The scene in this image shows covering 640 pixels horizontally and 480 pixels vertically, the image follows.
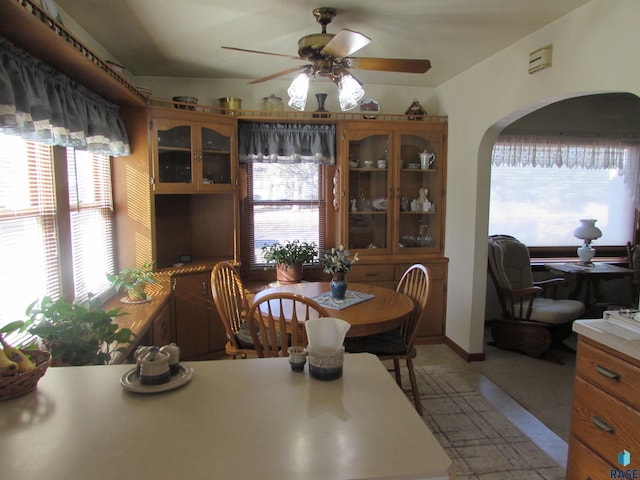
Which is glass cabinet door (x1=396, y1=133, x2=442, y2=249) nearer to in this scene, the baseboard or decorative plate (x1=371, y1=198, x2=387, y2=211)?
decorative plate (x1=371, y1=198, x2=387, y2=211)

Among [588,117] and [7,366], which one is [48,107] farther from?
[588,117]

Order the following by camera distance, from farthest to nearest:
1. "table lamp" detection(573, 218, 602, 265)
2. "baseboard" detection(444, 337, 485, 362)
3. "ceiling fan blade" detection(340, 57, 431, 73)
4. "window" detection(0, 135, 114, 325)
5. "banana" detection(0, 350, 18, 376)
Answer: "table lamp" detection(573, 218, 602, 265)
"baseboard" detection(444, 337, 485, 362)
"ceiling fan blade" detection(340, 57, 431, 73)
"window" detection(0, 135, 114, 325)
"banana" detection(0, 350, 18, 376)

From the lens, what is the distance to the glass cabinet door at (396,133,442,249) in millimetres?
3863

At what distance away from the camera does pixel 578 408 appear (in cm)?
180

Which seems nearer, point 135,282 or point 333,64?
point 333,64

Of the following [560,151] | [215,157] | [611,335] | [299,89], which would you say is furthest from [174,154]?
[560,151]

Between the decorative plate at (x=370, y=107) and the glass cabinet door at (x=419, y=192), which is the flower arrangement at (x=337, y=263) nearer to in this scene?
the glass cabinet door at (x=419, y=192)

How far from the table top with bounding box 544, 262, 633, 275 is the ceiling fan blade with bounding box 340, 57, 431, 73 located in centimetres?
278

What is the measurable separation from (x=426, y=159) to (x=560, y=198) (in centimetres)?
180

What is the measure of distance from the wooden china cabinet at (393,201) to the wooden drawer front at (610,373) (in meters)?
2.04

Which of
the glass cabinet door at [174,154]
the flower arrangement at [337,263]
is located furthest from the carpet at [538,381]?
the glass cabinet door at [174,154]

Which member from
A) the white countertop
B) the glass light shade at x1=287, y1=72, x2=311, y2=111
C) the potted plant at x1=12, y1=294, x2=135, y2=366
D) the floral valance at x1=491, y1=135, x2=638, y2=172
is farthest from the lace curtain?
the potted plant at x1=12, y1=294, x2=135, y2=366

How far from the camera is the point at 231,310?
271 cm

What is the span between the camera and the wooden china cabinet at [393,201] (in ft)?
12.4
